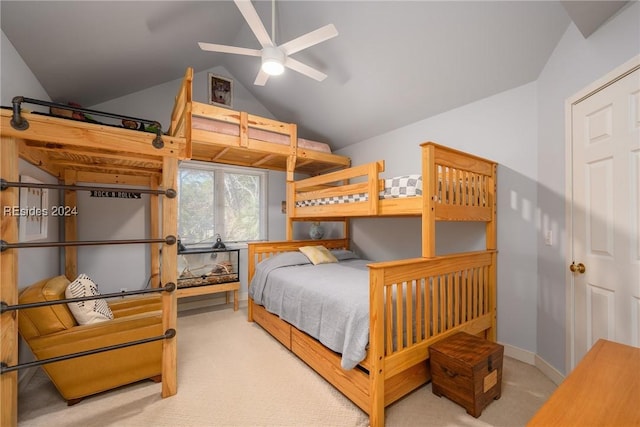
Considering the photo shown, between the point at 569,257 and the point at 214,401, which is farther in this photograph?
the point at 569,257

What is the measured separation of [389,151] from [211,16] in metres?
2.57

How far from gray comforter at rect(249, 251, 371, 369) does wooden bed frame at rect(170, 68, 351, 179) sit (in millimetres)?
1377

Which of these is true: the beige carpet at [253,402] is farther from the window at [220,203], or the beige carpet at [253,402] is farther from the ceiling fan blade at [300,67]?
the ceiling fan blade at [300,67]

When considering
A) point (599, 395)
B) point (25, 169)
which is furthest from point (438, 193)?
point (25, 169)

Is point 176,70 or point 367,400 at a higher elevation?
point 176,70

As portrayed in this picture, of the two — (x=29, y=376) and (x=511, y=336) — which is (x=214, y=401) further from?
(x=511, y=336)

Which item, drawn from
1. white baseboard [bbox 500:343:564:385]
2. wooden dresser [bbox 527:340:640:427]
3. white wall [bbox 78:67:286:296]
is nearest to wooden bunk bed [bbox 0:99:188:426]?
white wall [bbox 78:67:286:296]

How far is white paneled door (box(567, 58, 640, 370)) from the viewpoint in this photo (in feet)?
5.22

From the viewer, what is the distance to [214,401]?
187 cm

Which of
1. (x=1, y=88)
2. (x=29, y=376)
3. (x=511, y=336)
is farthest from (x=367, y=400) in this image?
(x=1, y=88)

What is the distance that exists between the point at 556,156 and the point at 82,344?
367cm

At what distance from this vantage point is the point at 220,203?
4203mm

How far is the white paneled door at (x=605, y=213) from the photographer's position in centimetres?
159

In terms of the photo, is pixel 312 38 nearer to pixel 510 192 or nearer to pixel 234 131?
pixel 234 131
